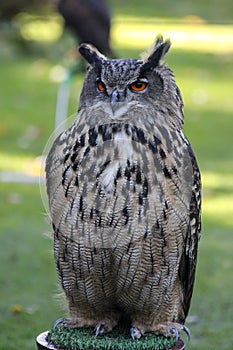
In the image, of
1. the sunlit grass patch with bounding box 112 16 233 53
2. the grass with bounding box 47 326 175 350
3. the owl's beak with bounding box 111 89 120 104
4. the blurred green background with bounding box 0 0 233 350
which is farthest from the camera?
the sunlit grass patch with bounding box 112 16 233 53

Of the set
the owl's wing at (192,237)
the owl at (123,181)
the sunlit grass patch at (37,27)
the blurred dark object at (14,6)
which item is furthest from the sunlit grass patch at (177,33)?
the owl at (123,181)

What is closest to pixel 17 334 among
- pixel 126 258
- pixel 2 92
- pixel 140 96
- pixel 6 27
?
pixel 126 258

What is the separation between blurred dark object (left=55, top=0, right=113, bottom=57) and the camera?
35.6 feet

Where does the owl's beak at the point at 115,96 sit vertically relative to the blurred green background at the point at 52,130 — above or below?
above

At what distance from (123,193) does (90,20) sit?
7502 millimetres

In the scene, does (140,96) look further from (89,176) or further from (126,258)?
(126,258)

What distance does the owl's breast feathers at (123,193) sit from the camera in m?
3.70

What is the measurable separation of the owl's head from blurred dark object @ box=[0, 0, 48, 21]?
12353 mm

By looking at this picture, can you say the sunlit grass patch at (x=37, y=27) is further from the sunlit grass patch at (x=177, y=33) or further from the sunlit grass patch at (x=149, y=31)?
the sunlit grass patch at (x=177, y=33)

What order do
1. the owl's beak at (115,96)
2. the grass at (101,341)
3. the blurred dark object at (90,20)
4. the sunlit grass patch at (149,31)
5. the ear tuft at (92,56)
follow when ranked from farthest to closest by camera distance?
1. the sunlit grass patch at (149,31)
2. the blurred dark object at (90,20)
3. the grass at (101,341)
4. the ear tuft at (92,56)
5. the owl's beak at (115,96)

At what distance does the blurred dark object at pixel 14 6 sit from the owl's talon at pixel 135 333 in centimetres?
1240

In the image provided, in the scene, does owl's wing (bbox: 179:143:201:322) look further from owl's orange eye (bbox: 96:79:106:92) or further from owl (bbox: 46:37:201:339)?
owl's orange eye (bbox: 96:79:106:92)

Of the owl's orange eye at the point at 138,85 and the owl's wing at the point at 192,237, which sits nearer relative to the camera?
the owl's orange eye at the point at 138,85

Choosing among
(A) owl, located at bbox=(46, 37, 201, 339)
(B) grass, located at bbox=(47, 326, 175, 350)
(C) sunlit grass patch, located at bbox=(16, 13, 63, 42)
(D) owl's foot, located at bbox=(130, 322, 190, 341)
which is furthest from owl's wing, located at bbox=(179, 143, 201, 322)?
(C) sunlit grass patch, located at bbox=(16, 13, 63, 42)
